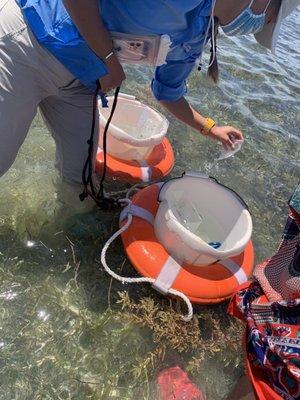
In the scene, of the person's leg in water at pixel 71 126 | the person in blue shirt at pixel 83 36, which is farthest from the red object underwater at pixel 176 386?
the person in blue shirt at pixel 83 36

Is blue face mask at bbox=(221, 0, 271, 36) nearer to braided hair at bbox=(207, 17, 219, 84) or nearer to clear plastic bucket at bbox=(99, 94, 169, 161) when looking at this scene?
braided hair at bbox=(207, 17, 219, 84)

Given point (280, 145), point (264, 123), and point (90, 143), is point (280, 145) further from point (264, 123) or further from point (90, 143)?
point (90, 143)

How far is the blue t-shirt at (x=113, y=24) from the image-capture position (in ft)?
6.03

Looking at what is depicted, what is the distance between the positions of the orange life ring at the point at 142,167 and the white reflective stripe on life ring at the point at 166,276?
2.94ft

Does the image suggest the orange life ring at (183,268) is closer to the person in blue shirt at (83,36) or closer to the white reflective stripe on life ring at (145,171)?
the white reflective stripe on life ring at (145,171)

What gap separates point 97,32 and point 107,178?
148 centimetres

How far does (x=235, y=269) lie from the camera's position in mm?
2691

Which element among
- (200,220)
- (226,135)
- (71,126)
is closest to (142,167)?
(200,220)

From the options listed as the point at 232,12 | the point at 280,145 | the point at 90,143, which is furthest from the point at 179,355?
the point at 280,145

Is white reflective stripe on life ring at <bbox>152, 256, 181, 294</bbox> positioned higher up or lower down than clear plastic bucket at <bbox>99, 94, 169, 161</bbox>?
lower down

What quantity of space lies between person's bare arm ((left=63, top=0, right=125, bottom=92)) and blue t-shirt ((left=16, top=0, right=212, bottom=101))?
4cm

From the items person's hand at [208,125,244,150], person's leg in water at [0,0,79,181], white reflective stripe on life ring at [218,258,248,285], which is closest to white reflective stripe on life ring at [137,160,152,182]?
person's hand at [208,125,244,150]

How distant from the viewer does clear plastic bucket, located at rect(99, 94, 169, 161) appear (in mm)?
3031

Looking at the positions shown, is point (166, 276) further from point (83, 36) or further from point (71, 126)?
point (83, 36)
